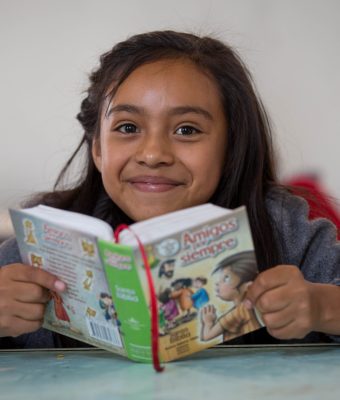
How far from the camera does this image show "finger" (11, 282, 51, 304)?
3.11 ft

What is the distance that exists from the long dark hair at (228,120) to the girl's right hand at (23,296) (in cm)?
42

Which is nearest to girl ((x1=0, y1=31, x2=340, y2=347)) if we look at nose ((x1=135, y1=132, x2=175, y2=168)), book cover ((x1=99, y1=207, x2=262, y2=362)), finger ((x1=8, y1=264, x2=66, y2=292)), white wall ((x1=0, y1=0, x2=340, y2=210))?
nose ((x1=135, y1=132, x2=175, y2=168))

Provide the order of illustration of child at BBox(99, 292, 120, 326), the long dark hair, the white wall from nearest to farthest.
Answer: illustration of child at BBox(99, 292, 120, 326) → the long dark hair → the white wall

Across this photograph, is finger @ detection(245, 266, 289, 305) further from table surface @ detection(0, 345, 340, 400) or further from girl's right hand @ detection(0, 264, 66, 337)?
girl's right hand @ detection(0, 264, 66, 337)

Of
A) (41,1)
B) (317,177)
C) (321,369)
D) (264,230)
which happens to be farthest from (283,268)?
(41,1)

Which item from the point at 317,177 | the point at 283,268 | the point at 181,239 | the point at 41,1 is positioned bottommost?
the point at 317,177

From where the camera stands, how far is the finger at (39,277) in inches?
36.2

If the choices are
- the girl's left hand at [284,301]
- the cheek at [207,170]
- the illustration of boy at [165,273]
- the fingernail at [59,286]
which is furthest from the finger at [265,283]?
the cheek at [207,170]

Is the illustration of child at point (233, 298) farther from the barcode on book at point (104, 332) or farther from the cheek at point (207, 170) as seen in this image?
the cheek at point (207, 170)

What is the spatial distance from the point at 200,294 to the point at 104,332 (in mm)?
134

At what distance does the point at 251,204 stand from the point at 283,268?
0.39 m

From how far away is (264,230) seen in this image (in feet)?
4.17

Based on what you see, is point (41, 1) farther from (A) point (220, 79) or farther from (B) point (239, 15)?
(A) point (220, 79)

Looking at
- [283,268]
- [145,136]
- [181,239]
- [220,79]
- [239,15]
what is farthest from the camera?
[239,15]
